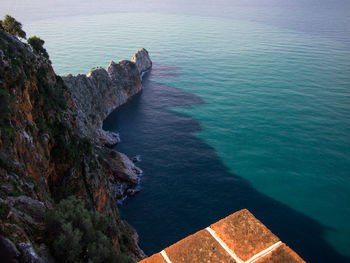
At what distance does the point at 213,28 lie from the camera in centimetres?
13650

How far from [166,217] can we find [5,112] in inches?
951

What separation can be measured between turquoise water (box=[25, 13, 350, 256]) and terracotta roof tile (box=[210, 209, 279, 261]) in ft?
104

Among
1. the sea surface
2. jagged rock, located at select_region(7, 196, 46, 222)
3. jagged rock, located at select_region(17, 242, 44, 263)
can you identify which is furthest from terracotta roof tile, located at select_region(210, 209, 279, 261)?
the sea surface

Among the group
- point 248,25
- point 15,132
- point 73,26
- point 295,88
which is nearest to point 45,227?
point 15,132

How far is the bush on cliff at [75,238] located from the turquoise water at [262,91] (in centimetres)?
2330

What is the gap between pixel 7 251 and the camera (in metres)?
6.98

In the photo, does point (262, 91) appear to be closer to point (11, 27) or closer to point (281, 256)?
point (11, 27)

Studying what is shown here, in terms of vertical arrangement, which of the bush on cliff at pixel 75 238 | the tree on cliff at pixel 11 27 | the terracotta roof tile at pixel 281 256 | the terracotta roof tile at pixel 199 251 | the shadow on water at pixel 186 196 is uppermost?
the tree on cliff at pixel 11 27

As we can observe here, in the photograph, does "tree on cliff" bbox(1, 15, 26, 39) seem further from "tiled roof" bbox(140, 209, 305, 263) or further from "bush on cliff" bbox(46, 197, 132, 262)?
"tiled roof" bbox(140, 209, 305, 263)

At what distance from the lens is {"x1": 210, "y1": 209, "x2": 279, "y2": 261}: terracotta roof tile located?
4422 millimetres

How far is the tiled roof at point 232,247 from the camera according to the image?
4316mm

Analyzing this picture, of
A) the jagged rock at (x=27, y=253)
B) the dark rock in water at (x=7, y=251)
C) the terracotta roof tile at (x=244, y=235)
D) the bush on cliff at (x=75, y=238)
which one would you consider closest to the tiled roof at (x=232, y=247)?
the terracotta roof tile at (x=244, y=235)

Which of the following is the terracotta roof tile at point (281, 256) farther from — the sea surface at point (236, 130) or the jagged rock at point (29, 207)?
the sea surface at point (236, 130)

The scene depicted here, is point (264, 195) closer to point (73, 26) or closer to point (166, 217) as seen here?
point (166, 217)
